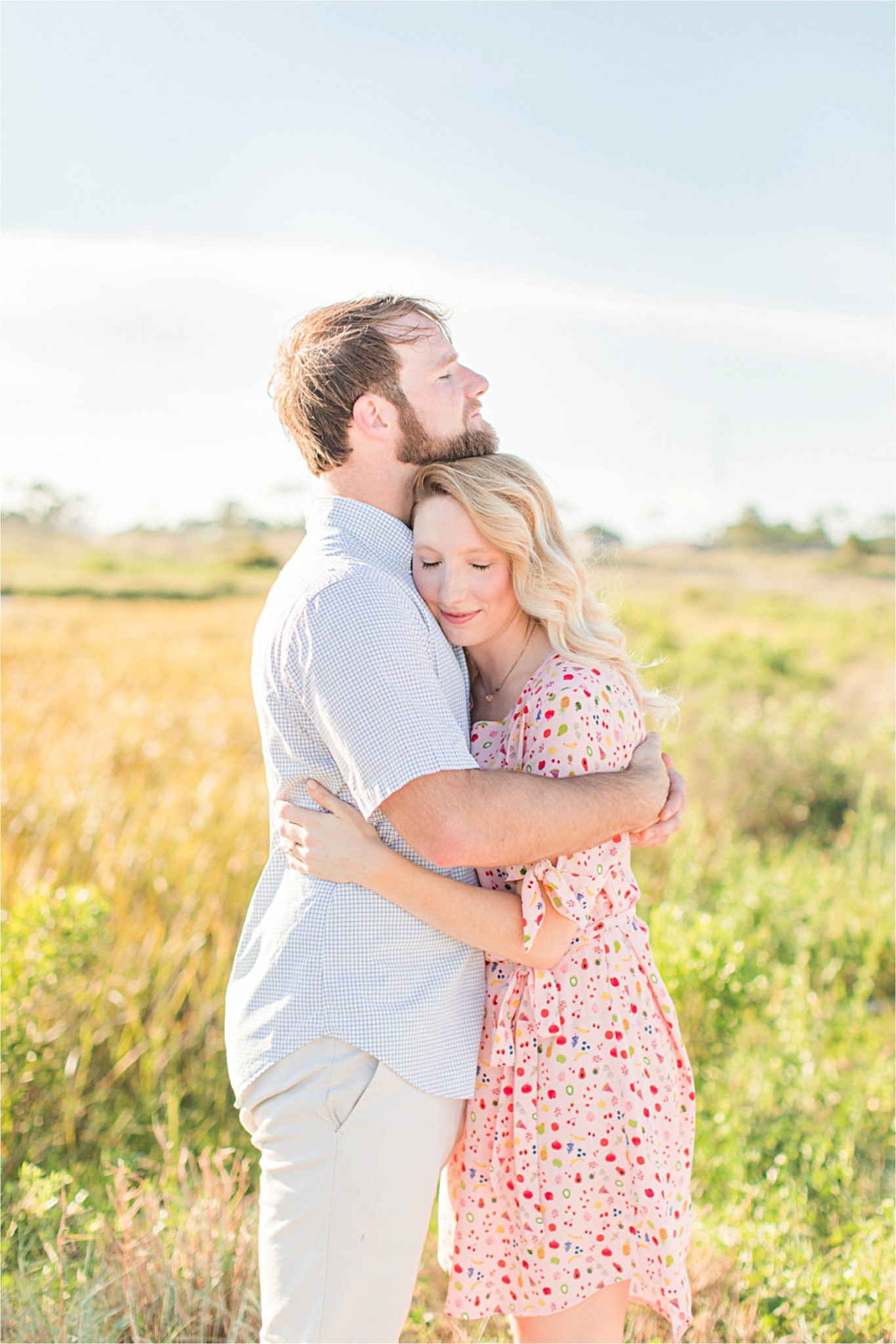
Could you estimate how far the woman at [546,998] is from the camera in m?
2.14

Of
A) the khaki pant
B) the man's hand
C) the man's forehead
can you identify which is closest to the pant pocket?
the khaki pant

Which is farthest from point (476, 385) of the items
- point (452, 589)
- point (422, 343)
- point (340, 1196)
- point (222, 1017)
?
point (222, 1017)

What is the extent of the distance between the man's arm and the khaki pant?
0.44 metres

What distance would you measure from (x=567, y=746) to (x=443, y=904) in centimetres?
40

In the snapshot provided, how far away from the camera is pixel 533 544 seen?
2391mm

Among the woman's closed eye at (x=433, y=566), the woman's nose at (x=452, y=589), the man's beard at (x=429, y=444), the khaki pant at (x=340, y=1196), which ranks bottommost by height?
the khaki pant at (x=340, y=1196)

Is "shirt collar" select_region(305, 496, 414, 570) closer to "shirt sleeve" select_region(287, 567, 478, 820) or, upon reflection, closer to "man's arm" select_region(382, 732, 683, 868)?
"shirt sleeve" select_region(287, 567, 478, 820)

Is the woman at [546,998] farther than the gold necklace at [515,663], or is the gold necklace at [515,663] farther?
the gold necklace at [515,663]

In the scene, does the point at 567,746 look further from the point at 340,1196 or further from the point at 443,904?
the point at 340,1196

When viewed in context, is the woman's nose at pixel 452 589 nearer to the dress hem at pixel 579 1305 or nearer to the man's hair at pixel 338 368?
the man's hair at pixel 338 368

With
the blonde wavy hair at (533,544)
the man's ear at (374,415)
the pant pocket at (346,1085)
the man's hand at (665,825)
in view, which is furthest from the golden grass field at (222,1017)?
the pant pocket at (346,1085)

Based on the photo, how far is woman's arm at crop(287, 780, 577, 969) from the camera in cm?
207

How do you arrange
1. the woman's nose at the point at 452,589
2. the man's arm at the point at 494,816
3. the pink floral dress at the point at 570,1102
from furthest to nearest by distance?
the woman's nose at the point at 452,589
the pink floral dress at the point at 570,1102
the man's arm at the point at 494,816

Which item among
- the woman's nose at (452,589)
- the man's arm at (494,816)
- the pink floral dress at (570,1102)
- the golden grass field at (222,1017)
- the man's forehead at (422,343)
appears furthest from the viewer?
the golden grass field at (222,1017)
